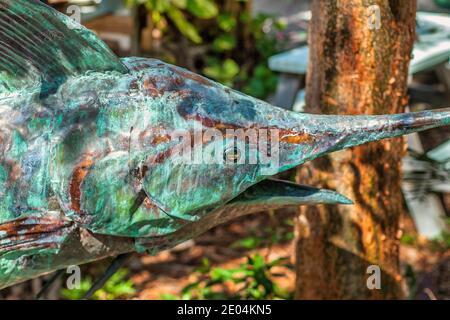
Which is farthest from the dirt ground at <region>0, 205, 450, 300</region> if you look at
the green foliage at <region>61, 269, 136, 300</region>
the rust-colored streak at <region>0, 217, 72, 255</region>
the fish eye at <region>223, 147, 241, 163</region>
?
the fish eye at <region>223, 147, 241, 163</region>

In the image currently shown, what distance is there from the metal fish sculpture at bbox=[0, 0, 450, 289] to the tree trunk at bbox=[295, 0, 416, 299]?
851mm

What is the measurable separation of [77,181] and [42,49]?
303 mm

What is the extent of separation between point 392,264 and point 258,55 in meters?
3.72

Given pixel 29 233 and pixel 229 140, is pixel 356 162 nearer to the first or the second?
pixel 229 140

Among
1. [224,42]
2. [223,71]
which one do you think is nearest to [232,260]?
[223,71]

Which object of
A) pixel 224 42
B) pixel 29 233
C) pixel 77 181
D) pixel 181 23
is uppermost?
pixel 224 42

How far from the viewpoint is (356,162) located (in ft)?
8.16

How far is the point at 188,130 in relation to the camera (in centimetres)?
152

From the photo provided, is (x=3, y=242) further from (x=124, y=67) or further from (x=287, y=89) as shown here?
(x=287, y=89)

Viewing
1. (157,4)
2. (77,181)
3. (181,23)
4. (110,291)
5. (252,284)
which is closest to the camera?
(77,181)

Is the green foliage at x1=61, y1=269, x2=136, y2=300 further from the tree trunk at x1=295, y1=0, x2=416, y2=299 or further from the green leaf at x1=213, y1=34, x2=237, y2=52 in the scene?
the green leaf at x1=213, y1=34, x2=237, y2=52

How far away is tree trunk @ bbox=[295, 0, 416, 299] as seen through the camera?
7.80 ft

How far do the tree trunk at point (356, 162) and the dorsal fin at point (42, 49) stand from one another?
103 centimetres

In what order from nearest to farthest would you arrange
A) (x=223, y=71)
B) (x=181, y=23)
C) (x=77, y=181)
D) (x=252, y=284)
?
(x=77, y=181) → (x=252, y=284) → (x=181, y=23) → (x=223, y=71)
